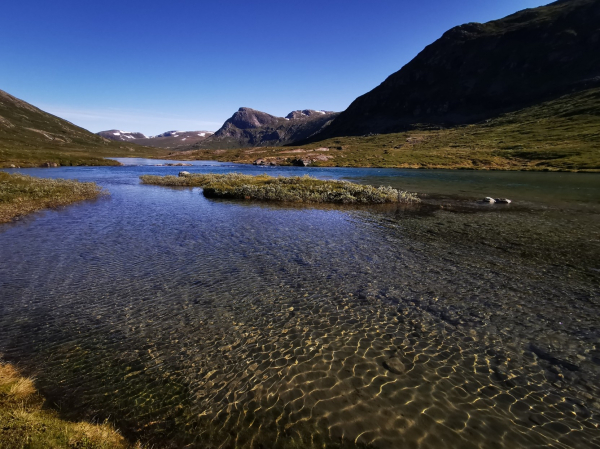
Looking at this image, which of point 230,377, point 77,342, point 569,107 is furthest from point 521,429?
point 569,107

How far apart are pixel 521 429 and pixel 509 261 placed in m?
14.0

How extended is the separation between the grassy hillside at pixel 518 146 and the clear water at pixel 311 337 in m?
97.1

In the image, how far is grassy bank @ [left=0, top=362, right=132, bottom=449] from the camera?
17.8 ft

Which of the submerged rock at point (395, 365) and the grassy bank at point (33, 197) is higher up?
the grassy bank at point (33, 197)

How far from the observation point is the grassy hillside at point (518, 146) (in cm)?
9956

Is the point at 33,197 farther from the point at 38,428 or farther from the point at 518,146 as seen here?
the point at 518,146

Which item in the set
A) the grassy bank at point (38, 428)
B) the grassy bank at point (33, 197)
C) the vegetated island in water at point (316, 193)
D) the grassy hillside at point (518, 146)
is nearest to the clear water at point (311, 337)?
the grassy bank at point (38, 428)

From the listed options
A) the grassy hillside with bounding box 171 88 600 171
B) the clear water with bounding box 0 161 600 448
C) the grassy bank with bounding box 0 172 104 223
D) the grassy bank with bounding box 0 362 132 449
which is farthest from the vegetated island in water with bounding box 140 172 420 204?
the grassy hillside with bounding box 171 88 600 171

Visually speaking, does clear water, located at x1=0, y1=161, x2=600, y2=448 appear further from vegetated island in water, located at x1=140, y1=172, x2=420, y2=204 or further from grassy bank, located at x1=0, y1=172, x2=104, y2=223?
vegetated island in water, located at x1=140, y1=172, x2=420, y2=204

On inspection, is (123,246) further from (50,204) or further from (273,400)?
(50,204)

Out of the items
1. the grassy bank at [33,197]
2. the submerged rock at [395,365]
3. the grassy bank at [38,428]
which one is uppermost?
the grassy bank at [33,197]

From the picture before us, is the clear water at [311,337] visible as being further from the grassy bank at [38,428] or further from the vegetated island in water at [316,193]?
the vegetated island in water at [316,193]

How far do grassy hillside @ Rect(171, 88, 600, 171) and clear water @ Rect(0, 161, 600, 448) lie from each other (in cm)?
9707

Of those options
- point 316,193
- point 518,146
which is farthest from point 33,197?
point 518,146
